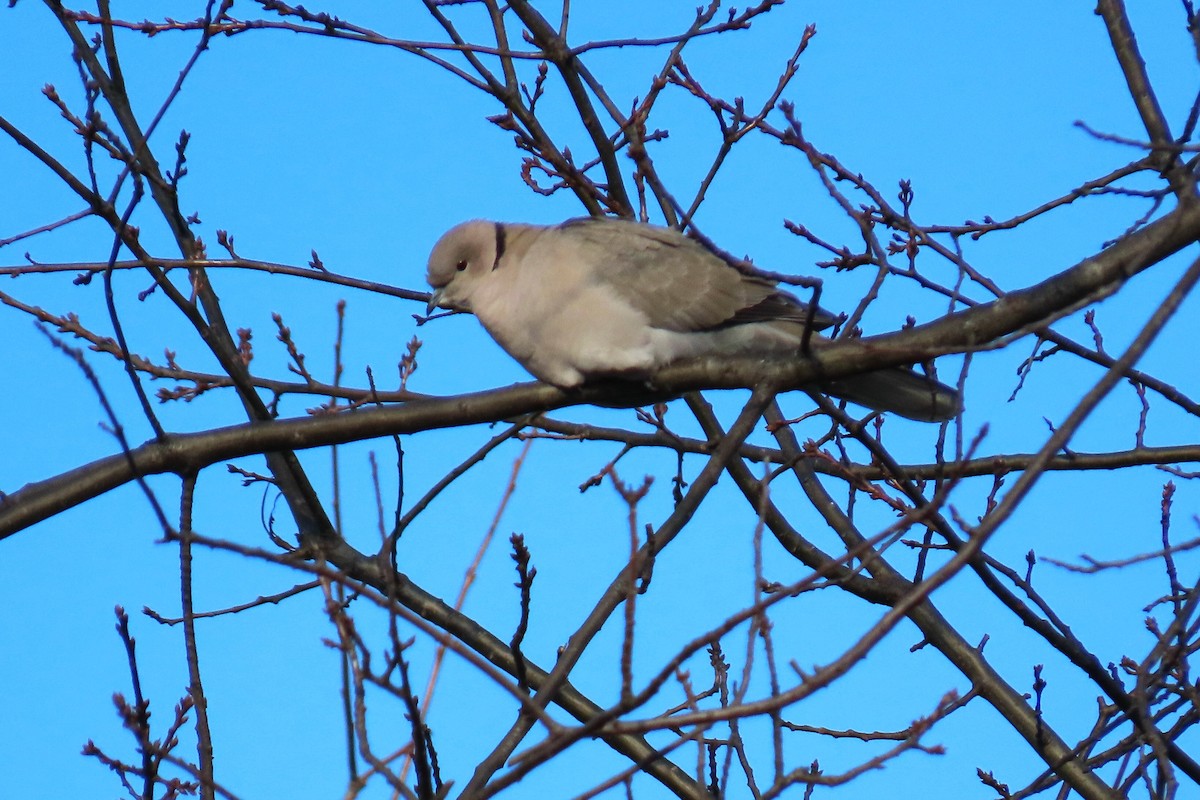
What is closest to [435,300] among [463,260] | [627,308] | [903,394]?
[463,260]

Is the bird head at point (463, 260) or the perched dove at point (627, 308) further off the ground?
the bird head at point (463, 260)

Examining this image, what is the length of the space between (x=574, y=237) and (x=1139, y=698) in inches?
96.7

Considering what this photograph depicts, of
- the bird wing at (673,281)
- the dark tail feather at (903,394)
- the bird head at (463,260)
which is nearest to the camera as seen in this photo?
the dark tail feather at (903,394)

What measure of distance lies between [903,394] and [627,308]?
38.5 inches

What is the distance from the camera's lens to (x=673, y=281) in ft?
14.9

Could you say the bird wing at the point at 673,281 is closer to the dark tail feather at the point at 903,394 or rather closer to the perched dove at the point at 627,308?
the perched dove at the point at 627,308

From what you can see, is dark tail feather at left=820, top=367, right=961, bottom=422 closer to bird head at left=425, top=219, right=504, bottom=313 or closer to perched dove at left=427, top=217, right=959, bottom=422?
perched dove at left=427, top=217, right=959, bottom=422

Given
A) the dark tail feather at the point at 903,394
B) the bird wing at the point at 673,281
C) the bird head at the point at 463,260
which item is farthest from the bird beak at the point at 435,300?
the dark tail feather at the point at 903,394

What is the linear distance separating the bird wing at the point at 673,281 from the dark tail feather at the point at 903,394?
29 centimetres

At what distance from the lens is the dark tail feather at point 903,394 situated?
4227mm

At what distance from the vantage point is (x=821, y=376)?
133 inches

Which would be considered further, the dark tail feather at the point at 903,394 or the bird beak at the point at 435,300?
the bird beak at the point at 435,300

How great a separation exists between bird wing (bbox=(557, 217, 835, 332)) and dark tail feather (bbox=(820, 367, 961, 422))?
0.29m

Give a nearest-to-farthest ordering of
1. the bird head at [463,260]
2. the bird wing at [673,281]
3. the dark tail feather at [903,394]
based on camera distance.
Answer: the dark tail feather at [903,394] → the bird wing at [673,281] → the bird head at [463,260]
